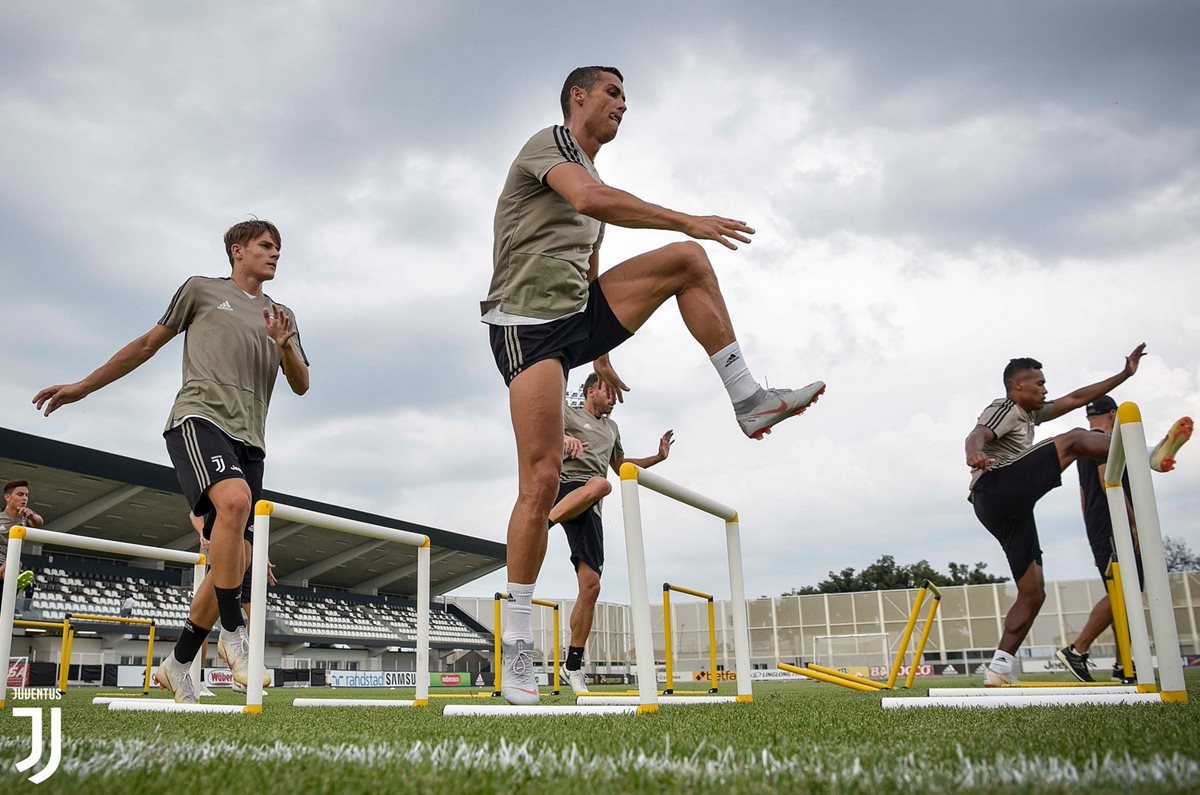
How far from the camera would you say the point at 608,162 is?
147 inches

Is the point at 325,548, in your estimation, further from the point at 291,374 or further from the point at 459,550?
the point at 291,374

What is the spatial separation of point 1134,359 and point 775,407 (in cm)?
425

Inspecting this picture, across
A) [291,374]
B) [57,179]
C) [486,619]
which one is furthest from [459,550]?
[291,374]

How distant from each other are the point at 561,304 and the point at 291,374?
6.77 feet

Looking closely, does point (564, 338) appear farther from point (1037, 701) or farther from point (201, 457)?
point (1037, 701)

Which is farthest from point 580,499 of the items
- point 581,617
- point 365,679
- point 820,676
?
point 365,679

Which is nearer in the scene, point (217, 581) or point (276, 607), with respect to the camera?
point (217, 581)

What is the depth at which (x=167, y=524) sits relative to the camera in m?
29.9

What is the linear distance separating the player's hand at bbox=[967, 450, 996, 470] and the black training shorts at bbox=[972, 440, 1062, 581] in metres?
0.20

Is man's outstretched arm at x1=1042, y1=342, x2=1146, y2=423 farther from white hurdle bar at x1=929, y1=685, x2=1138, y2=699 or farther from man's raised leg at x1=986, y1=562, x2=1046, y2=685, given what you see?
white hurdle bar at x1=929, y1=685, x2=1138, y2=699

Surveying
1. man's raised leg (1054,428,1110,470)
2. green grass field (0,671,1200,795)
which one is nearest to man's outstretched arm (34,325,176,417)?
green grass field (0,671,1200,795)

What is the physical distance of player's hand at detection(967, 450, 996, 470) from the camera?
217 inches

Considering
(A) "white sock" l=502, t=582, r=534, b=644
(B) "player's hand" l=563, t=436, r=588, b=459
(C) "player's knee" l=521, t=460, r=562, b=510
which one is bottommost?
(A) "white sock" l=502, t=582, r=534, b=644

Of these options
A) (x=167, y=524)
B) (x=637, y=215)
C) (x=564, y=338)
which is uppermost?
(x=167, y=524)
